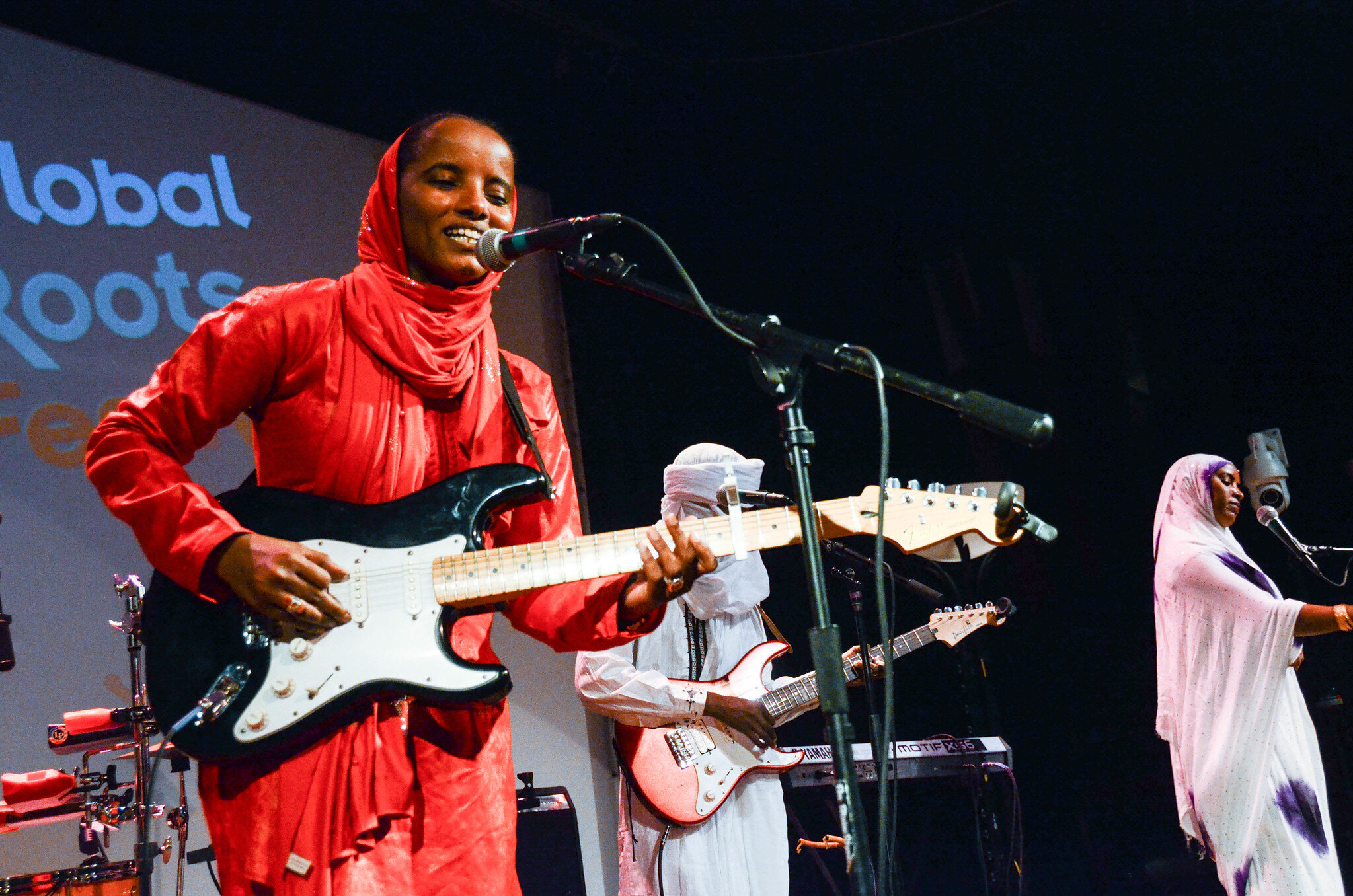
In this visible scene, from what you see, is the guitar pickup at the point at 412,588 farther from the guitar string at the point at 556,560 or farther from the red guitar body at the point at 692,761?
the red guitar body at the point at 692,761

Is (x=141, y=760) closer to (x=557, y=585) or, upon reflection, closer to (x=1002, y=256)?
(x=557, y=585)

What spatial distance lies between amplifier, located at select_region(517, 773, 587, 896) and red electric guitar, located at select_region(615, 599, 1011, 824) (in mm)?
914

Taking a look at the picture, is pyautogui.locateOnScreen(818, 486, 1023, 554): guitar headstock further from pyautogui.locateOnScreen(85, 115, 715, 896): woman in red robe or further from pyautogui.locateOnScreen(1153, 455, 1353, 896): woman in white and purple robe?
pyautogui.locateOnScreen(1153, 455, 1353, 896): woman in white and purple robe

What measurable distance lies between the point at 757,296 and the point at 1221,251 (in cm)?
287

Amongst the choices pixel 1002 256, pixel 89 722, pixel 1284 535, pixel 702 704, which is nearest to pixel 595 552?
pixel 702 704

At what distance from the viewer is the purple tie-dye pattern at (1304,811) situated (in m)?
4.48

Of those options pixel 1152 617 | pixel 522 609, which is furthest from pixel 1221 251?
pixel 522 609

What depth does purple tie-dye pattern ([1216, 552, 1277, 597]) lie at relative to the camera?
5.08 metres

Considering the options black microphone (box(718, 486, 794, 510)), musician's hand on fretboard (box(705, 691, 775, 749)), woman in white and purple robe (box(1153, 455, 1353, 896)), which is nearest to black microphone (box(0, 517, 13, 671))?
musician's hand on fretboard (box(705, 691, 775, 749))

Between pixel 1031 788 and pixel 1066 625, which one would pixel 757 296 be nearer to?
pixel 1066 625

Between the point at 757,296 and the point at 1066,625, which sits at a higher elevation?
the point at 757,296

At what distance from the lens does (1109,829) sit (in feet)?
19.6

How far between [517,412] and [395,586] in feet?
1.75

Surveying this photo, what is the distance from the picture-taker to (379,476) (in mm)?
2113
